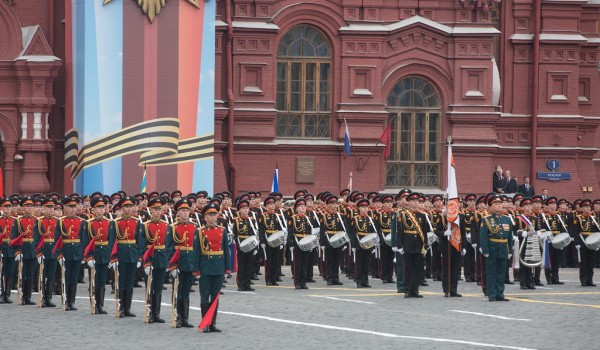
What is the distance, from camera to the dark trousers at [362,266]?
2614 centimetres

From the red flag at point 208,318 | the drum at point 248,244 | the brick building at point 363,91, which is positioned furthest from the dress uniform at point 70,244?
the brick building at point 363,91

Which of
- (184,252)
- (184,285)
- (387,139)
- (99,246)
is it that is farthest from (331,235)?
(387,139)

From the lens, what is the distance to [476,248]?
1072 inches

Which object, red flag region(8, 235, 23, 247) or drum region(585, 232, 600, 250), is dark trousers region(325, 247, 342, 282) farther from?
red flag region(8, 235, 23, 247)

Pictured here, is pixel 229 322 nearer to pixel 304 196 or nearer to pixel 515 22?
pixel 304 196

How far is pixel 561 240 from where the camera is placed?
27203 mm

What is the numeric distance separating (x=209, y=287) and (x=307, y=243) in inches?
283

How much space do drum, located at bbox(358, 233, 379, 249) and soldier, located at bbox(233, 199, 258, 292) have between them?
2.07 metres

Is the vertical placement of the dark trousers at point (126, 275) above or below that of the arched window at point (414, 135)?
below

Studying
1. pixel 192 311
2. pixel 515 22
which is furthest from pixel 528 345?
pixel 515 22

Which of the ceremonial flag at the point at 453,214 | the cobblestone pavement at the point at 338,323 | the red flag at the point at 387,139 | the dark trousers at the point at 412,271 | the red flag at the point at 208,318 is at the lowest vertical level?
the cobblestone pavement at the point at 338,323

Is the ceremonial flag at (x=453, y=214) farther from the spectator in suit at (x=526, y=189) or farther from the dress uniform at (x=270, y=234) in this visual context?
the spectator in suit at (x=526, y=189)

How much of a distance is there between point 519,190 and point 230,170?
25.8 ft

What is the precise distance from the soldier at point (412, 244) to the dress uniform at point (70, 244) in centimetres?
576
